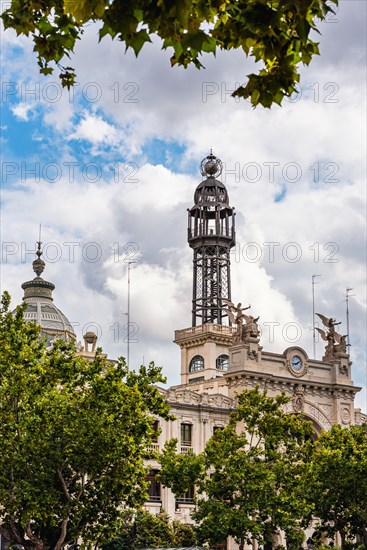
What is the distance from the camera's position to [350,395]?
8131cm

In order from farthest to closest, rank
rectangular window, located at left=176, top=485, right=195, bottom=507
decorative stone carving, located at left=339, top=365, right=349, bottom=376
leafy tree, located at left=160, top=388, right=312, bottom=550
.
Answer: decorative stone carving, located at left=339, top=365, right=349, bottom=376 → rectangular window, located at left=176, top=485, right=195, bottom=507 → leafy tree, located at left=160, top=388, right=312, bottom=550

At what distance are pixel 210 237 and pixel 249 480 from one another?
164 ft

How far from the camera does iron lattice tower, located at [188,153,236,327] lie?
98.6 meters

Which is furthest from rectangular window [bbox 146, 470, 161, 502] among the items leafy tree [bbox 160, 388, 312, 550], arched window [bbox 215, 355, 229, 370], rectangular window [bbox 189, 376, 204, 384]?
arched window [bbox 215, 355, 229, 370]

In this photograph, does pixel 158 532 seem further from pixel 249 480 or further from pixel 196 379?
pixel 196 379

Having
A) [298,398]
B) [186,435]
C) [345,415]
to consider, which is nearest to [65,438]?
[186,435]

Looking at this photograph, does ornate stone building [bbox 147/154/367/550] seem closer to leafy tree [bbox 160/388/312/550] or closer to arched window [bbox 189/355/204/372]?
arched window [bbox 189/355/204/372]

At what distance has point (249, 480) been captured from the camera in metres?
51.0

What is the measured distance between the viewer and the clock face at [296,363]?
78.8m

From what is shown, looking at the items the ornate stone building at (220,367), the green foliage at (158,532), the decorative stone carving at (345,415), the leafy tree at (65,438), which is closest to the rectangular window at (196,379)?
the ornate stone building at (220,367)

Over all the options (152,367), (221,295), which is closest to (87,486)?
(152,367)

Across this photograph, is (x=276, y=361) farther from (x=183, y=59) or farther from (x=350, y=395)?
(x=183, y=59)

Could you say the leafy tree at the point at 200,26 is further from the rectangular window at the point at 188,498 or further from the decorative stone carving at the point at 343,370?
the decorative stone carving at the point at 343,370

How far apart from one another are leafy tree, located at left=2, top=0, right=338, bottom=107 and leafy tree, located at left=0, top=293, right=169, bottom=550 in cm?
3052
